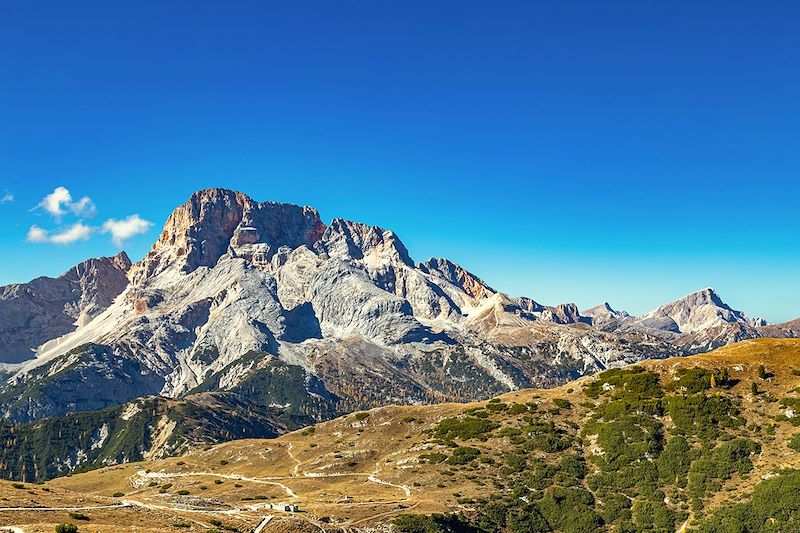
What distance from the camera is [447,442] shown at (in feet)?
422

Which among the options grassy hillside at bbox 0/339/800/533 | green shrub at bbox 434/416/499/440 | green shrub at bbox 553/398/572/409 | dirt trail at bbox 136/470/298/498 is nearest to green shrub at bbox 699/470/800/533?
grassy hillside at bbox 0/339/800/533

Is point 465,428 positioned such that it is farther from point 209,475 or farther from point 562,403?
point 209,475

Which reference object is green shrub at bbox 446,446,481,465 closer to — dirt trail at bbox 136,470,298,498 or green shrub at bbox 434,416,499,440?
green shrub at bbox 434,416,499,440

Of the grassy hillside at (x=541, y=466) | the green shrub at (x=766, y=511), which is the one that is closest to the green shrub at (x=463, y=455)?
the grassy hillside at (x=541, y=466)

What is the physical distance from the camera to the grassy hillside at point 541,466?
90.1 meters

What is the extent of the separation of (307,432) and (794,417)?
365 ft

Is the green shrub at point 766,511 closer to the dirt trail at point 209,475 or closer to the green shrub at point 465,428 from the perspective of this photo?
the green shrub at point 465,428

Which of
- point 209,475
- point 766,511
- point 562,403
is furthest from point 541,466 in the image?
point 209,475

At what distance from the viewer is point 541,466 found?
114 m

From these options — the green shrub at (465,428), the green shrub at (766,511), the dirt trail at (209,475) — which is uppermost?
the green shrub at (465,428)

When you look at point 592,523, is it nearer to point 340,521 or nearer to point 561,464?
point 561,464

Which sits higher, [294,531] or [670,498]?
[294,531]

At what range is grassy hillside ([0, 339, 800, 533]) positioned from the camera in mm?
90125

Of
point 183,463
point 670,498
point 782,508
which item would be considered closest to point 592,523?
point 670,498
